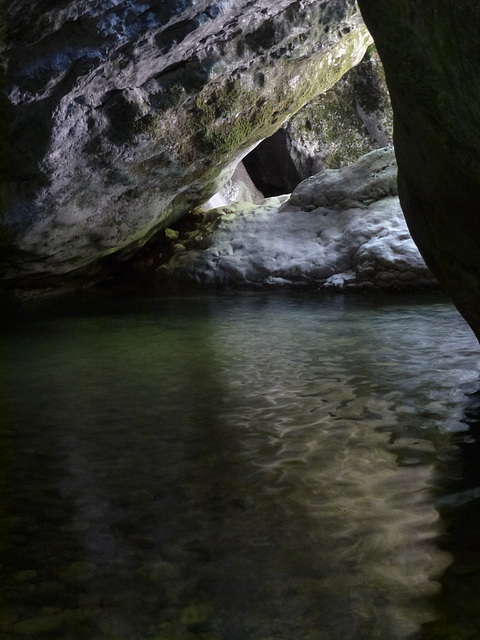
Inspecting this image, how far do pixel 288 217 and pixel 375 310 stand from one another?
10.8ft

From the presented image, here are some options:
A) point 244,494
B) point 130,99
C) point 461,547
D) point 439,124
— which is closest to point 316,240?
point 130,99

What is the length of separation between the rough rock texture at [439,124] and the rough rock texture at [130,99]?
120 inches

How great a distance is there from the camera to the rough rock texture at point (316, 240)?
8305 millimetres

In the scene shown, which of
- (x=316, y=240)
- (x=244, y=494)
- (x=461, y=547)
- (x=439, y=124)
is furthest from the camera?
(x=316, y=240)

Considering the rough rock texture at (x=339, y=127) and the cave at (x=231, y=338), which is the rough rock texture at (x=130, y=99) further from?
the rough rock texture at (x=339, y=127)

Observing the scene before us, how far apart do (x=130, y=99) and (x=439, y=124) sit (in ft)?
13.8

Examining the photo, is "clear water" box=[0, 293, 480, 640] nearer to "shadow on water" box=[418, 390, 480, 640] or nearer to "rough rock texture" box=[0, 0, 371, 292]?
"shadow on water" box=[418, 390, 480, 640]

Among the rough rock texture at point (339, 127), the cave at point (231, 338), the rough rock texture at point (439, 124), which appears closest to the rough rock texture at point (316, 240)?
the cave at point (231, 338)

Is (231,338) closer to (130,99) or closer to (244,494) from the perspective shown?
(130,99)

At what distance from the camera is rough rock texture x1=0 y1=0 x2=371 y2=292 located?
5316mm

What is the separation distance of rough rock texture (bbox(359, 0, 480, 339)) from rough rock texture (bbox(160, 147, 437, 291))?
16.2 ft

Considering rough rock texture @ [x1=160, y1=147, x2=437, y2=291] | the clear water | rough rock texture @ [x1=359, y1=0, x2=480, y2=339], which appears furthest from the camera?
rough rock texture @ [x1=160, y1=147, x2=437, y2=291]

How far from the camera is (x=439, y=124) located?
8.52ft

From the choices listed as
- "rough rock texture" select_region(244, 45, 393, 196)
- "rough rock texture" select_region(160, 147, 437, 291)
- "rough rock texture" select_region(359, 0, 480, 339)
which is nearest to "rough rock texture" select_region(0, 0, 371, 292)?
"rough rock texture" select_region(160, 147, 437, 291)
